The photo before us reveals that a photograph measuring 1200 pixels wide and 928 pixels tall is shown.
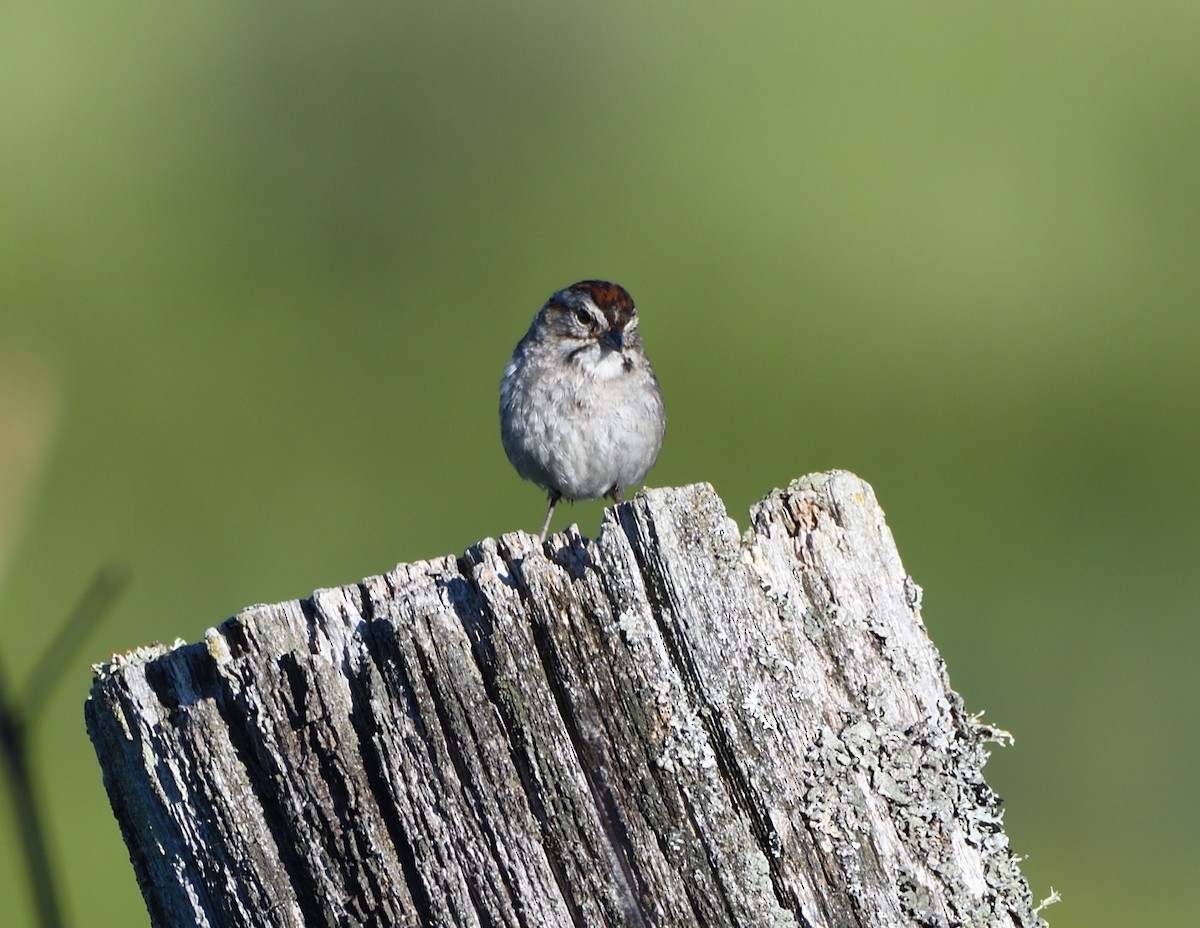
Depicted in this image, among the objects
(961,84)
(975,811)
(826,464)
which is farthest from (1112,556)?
(975,811)

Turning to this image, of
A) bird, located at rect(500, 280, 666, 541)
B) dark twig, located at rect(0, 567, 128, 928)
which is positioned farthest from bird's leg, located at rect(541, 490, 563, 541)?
dark twig, located at rect(0, 567, 128, 928)

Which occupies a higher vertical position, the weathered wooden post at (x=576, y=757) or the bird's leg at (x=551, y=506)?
the bird's leg at (x=551, y=506)

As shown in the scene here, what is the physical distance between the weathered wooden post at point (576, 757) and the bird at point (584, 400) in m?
3.98

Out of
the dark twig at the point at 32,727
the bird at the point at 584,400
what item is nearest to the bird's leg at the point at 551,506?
the bird at the point at 584,400

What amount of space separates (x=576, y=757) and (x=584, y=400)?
428 cm

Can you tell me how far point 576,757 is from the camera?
2328mm

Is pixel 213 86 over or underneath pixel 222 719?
over

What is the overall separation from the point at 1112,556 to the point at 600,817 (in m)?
8.30

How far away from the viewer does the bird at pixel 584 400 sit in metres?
6.53

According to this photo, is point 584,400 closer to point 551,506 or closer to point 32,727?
point 551,506

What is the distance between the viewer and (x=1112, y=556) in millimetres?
9680

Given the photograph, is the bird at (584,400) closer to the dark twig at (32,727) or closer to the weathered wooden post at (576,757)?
the dark twig at (32,727)

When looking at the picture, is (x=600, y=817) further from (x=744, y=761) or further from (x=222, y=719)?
(x=222, y=719)


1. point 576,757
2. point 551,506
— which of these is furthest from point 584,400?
point 576,757
